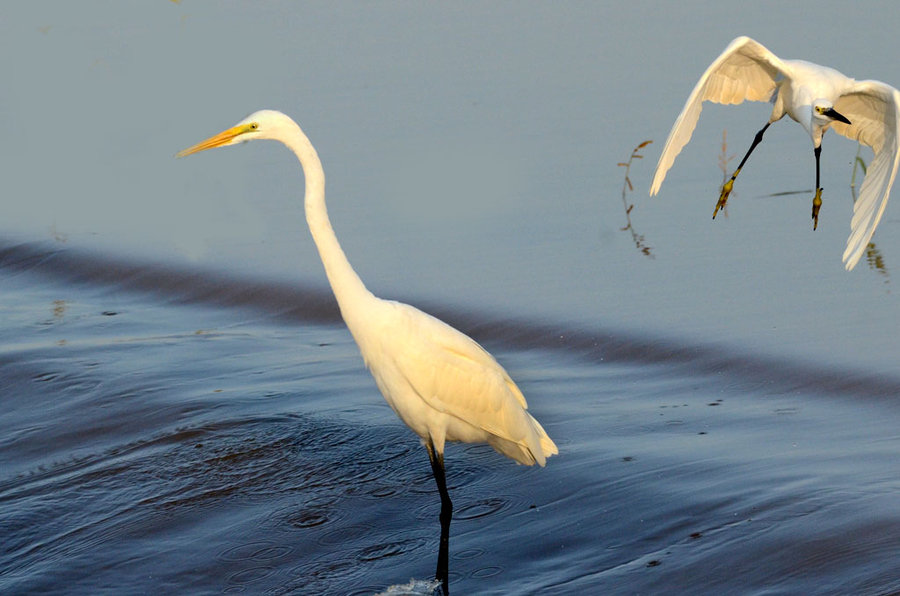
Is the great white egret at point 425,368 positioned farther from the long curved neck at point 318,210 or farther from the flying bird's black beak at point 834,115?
the flying bird's black beak at point 834,115

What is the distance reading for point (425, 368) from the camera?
19.5 feet

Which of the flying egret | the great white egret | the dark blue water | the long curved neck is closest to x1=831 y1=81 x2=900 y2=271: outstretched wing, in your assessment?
the flying egret

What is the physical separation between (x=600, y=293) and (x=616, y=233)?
1.12 m

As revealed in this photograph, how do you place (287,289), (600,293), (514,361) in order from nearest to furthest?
(514,361) < (600,293) < (287,289)

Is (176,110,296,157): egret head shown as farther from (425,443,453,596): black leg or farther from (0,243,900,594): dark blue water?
(0,243,900,594): dark blue water

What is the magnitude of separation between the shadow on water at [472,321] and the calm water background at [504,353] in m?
0.02

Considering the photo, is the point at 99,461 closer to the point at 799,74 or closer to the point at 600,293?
the point at 600,293

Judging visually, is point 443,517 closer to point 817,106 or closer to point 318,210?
point 318,210

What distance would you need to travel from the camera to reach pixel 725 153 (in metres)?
10.7

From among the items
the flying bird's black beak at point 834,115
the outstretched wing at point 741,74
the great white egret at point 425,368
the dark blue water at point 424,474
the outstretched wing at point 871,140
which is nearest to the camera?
the dark blue water at point 424,474

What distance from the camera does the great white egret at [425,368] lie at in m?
5.81

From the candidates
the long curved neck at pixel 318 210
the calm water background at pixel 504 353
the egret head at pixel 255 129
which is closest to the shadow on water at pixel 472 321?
the calm water background at pixel 504 353

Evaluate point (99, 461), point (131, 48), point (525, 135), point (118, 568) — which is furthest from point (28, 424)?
point (131, 48)

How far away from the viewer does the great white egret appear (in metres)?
5.81
